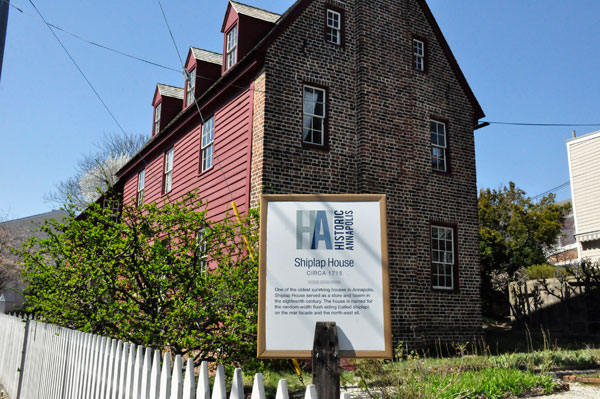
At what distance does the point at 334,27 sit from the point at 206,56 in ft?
18.4

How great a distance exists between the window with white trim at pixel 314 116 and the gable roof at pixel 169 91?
976 cm

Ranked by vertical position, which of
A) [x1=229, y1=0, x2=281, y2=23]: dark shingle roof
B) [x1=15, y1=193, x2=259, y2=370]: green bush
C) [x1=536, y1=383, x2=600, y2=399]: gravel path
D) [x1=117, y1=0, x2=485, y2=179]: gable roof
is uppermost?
[x1=229, y1=0, x2=281, y2=23]: dark shingle roof

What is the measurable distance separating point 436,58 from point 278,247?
13.1 metres

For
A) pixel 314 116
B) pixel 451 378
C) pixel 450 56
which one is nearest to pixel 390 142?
pixel 314 116

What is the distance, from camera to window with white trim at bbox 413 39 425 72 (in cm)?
1522

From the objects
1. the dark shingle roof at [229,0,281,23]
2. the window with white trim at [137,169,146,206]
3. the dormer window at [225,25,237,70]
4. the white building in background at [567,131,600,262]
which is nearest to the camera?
the dark shingle roof at [229,0,281,23]

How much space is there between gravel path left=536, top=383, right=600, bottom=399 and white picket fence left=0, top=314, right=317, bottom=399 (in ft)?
16.3

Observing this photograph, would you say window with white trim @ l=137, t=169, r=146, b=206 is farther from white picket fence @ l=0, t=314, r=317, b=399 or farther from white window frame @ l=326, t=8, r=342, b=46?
white picket fence @ l=0, t=314, r=317, b=399

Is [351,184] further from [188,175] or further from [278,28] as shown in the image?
[188,175]

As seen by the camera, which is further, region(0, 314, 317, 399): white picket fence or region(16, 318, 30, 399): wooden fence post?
region(16, 318, 30, 399): wooden fence post

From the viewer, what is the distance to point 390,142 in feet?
45.2

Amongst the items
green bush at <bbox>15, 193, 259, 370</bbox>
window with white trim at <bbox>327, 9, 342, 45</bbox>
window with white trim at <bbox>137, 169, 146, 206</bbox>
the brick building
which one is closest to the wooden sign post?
green bush at <bbox>15, 193, 259, 370</bbox>

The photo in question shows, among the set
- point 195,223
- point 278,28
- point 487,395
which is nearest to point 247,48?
point 278,28

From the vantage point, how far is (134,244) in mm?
6859
